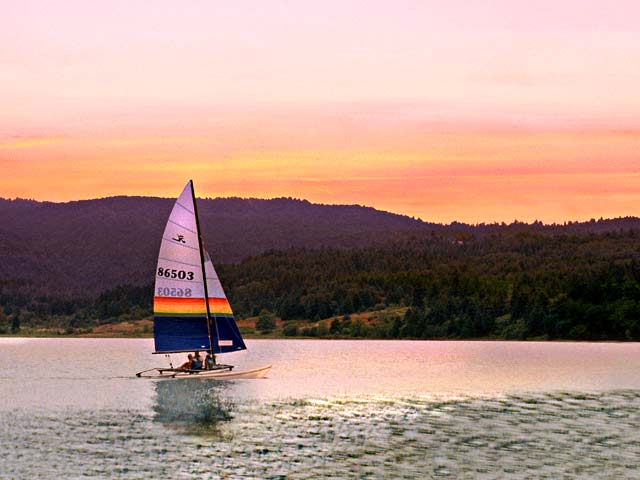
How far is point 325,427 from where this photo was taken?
84875 mm

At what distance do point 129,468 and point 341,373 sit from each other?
9416 centimetres

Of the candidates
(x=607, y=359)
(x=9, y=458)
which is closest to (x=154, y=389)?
(x=9, y=458)

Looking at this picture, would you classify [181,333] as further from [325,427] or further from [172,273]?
[325,427]

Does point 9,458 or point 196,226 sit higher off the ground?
point 196,226

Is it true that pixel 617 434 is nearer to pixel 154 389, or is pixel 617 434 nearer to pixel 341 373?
pixel 154 389

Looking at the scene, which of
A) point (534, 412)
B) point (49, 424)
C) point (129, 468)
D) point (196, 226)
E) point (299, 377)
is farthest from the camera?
point (299, 377)

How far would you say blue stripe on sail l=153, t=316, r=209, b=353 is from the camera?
390 feet

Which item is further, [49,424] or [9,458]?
[49,424]

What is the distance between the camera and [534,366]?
170000 mm

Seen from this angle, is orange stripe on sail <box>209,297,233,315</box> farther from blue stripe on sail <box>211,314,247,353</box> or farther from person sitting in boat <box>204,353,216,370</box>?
person sitting in boat <box>204,353,216,370</box>

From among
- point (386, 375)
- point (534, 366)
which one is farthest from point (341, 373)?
point (534, 366)

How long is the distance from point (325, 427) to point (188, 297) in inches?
1467

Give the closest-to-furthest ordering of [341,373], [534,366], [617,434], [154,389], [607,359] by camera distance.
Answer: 1. [617,434]
2. [154,389]
3. [341,373]
4. [534,366]
5. [607,359]

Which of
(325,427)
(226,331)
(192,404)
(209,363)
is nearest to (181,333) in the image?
(226,331)
